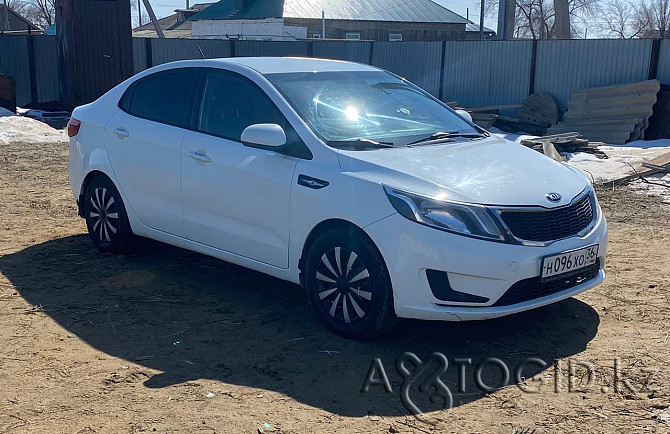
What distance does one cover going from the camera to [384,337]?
15.3 feet

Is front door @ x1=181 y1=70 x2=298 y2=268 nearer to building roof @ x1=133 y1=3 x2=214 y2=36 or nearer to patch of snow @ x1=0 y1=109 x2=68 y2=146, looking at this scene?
patch of snow @ x1=0 y1=109 x2=68 y2=146

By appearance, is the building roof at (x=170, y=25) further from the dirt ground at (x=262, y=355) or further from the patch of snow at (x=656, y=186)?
the dirt ground at (x=262, y=355)

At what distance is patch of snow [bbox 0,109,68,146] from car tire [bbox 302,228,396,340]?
37.5 feet

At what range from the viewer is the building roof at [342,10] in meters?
42.5

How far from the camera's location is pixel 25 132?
15469mm

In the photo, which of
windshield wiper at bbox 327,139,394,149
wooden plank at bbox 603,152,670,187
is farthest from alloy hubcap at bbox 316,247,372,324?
wooden plank at bbox 603,152,670,187

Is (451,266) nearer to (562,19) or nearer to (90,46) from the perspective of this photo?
(90,46)

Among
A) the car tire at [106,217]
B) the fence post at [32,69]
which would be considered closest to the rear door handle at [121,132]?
the car tire at [106,217]

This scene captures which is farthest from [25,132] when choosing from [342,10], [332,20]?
[342,10]

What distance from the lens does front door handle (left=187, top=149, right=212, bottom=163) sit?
215 inches

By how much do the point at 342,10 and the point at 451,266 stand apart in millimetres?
40771

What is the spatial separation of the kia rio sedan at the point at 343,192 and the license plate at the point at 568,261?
0.04ft

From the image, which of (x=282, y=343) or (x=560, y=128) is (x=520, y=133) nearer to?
(x=560, y=128)

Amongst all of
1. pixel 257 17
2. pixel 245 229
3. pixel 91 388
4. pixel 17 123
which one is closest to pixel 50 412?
pixel 91 388
